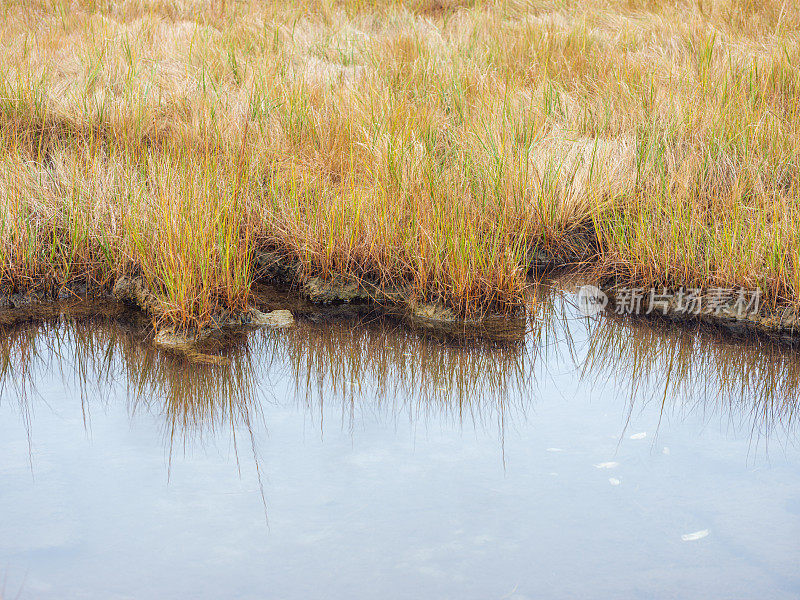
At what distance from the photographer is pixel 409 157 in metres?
4.39

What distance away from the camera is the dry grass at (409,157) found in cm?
387

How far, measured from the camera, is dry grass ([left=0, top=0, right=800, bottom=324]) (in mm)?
3871

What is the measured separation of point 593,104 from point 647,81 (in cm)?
50

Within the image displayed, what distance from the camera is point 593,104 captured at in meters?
5.45

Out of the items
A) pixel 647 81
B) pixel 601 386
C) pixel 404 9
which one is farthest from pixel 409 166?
pixel 404 9
